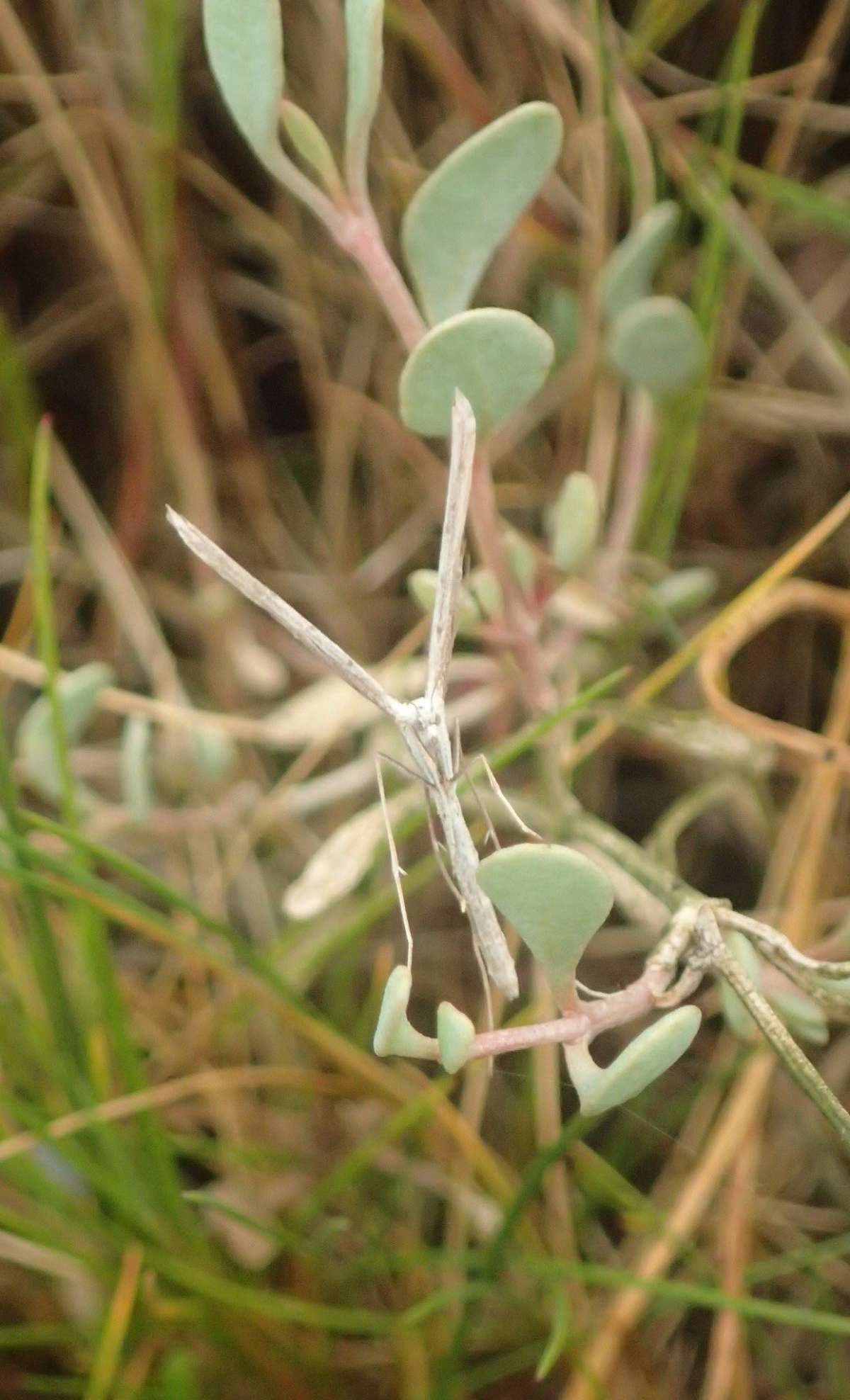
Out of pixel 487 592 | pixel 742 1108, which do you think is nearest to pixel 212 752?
pixel 487 592

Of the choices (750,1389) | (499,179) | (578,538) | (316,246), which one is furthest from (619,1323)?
(316,246)

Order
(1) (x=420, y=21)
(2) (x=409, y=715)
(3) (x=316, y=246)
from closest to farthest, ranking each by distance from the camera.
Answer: (2) (x=409, y=715), (1) (x=420, y=21), (3) (x=316, y=246)

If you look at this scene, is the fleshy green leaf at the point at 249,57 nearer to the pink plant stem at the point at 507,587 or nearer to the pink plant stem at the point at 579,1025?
the pink plant stem at the point at 507,587

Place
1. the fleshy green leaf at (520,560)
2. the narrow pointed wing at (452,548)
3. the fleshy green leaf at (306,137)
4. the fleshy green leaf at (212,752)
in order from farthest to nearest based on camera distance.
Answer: the fleshy green leaf at (212,752), the fleshy green leaf at (520,560), the fleshy green leaf at (306,137), the narrow pointed wing at (452,548)

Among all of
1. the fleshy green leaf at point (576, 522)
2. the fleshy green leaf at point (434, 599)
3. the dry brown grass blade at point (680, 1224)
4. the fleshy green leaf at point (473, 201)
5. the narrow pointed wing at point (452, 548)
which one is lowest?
the dry brown grass blade at point (680, 1224)

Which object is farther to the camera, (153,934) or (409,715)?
(153,934)

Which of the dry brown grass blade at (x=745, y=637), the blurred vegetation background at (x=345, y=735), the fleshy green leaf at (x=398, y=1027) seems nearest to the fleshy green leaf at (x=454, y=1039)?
the fleshy green leaf at (x=398, y=1027)

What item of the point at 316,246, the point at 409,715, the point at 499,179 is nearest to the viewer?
the point at 409,715

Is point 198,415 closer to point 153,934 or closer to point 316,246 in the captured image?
point 316,246
